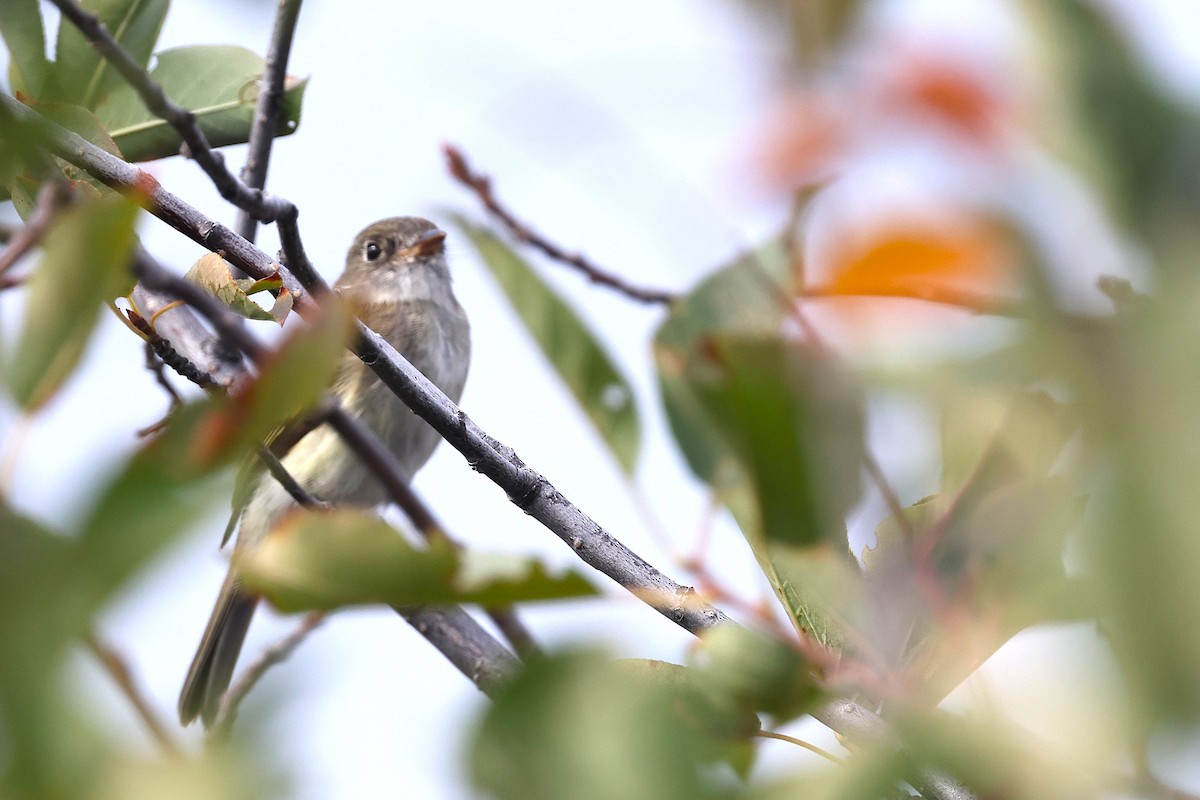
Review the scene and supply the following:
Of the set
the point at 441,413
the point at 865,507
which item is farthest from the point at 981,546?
the point at 441,413

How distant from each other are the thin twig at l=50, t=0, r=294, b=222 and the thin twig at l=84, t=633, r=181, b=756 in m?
1.27

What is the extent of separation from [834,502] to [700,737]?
18 centimetres

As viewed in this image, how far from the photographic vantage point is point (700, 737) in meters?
0.76

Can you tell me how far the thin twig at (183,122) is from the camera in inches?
77.0

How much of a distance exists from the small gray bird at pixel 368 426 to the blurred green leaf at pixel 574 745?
4283 millimetres

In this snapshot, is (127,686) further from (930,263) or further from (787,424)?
(930,263)

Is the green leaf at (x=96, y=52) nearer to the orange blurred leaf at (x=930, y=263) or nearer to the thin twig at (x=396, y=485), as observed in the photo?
the thin twig at (x=396, y=485)

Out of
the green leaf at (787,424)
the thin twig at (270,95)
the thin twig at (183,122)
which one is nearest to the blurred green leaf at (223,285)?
the thin twig at (183,122)

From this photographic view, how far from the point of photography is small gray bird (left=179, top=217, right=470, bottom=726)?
5.19 meters

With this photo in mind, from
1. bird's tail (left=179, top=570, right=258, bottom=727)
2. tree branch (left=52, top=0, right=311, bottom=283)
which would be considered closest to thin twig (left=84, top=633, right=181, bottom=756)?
tree branch (left=52, top=0, right=311, bottom=283)

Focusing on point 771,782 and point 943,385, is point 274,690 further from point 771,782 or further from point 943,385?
point 943,385

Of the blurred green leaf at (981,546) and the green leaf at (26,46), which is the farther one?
the green leaf at (26,46)

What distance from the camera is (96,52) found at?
2309 mm

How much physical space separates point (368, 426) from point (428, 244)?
139cm
